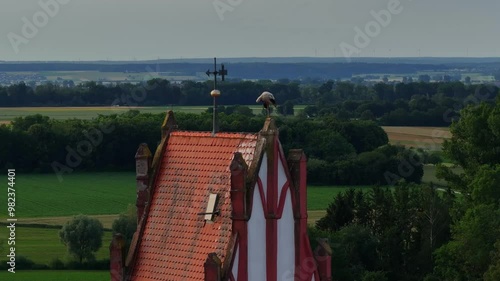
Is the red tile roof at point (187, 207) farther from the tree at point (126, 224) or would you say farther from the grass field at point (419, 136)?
the grass field at point (419, 136)

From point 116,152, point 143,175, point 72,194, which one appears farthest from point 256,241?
point 116,152

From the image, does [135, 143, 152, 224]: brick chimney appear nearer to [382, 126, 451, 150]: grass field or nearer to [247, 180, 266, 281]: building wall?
[247, 180, 266, 281]: building wall

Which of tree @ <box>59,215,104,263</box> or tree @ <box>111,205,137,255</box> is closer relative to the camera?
tree @ <box>111,205,137,255</box>

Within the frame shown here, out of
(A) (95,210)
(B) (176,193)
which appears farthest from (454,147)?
(B) (176,193)

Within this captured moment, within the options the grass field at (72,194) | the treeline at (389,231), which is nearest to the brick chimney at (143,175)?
the treeline at (389,231)

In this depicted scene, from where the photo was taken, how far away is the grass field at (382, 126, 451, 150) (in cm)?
15900

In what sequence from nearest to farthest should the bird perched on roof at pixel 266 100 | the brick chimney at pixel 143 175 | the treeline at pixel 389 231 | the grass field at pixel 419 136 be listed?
1. the bird perched on roof at pixel 266 100
2. the brick chimney at pixel 143 175
3. the treeline at pixel 389 231
4. the grass field at pixel 419 136

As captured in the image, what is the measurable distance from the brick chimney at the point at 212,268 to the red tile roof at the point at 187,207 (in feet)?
1.48

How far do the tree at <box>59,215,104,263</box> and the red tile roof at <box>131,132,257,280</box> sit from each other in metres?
64.0

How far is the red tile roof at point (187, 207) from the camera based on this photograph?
26125 mm

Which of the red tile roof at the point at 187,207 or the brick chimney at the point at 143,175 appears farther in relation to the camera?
the brick chimney at the point at 143,175

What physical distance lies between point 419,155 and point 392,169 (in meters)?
4.08

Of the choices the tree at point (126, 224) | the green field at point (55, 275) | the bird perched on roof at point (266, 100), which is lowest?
the green field at point (55, 275)

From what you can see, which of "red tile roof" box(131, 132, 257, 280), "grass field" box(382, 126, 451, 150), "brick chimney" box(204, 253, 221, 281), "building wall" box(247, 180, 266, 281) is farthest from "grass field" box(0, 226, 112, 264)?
"brick chimney" box(204, 253, 221, 281)
